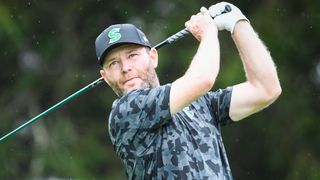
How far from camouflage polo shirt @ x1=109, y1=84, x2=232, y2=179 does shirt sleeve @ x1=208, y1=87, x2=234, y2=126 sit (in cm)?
18

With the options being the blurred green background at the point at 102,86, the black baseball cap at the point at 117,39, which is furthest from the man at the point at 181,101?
the blurred green background at the point at 102,86

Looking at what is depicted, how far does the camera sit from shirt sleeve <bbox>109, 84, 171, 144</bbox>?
5.21 metres

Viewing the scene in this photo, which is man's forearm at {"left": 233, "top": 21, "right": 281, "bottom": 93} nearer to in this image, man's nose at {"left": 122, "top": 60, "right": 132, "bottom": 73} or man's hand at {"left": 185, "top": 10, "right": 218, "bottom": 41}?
man's hand at {"left": 185, "top": 10, "right": 218, "bottom": 41}

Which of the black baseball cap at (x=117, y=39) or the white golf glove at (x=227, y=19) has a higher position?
the black baseball cap at (x=117, y=39)

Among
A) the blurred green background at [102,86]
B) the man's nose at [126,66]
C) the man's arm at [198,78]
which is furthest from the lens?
the blurred green background at [102,86]

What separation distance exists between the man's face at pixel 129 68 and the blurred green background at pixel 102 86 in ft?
23.3

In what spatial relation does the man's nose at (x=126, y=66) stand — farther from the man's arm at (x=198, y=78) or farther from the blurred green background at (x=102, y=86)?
the blurred green background at (x=102, y=86)

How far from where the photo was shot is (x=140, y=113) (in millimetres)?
5266

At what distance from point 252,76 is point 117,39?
0.71m

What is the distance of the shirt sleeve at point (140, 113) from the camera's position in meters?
5.21

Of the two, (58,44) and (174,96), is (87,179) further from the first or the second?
(174,96)

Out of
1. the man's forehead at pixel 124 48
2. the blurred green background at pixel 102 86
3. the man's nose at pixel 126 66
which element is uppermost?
the blurred green background at pixel 102 86

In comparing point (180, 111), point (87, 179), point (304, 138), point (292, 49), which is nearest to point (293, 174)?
point (304, 138)

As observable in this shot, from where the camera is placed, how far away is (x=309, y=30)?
13.3m
